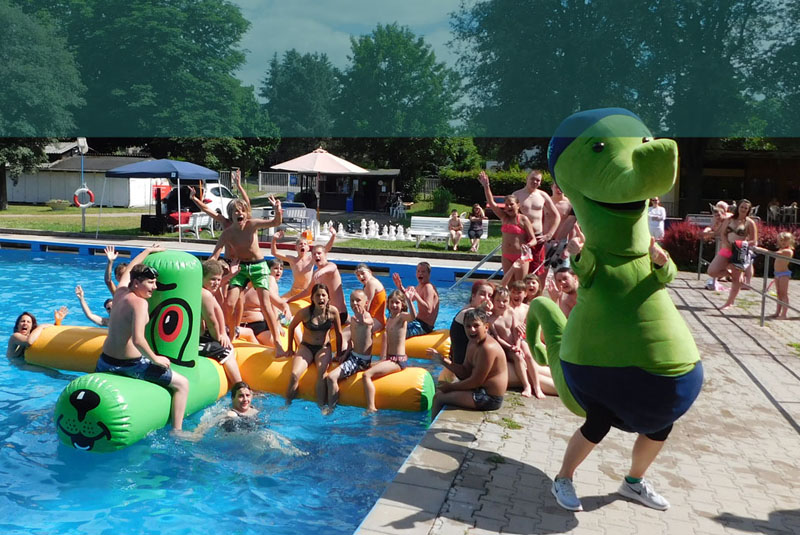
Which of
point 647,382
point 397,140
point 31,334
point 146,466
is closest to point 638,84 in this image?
point 647,382

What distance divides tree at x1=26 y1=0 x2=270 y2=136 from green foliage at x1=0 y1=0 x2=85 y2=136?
505mm

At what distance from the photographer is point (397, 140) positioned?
120 feet

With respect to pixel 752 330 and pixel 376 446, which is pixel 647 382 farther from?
pixel 752 330

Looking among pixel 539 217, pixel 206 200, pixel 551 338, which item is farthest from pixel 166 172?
pixel 551 338

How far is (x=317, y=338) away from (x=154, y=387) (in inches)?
67.3

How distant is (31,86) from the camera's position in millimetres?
Result: 11195

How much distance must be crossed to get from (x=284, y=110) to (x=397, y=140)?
3051 centimetres

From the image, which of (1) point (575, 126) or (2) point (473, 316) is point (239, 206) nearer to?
(2) point (473, 316)

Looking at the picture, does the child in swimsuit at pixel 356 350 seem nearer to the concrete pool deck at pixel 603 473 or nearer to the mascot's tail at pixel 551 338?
the concrete pool deck at pixel 603 473

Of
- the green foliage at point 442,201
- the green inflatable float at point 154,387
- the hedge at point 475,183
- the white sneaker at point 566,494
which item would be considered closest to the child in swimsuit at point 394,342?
the green inflatable float at point 154,387

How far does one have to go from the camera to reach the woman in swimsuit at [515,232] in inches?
356

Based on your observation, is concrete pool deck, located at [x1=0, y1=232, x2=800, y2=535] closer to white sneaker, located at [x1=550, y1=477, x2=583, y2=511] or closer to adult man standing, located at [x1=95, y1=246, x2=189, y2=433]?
white sneaker, located at [x1=550, y1=477, x2=583, y2=511]

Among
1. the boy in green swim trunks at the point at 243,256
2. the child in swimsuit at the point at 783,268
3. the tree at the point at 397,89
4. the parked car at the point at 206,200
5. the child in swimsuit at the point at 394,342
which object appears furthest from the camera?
the parked car at the point at 206,200

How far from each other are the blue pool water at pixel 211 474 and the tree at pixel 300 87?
2.71 m
